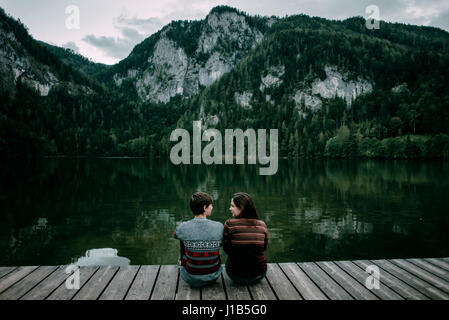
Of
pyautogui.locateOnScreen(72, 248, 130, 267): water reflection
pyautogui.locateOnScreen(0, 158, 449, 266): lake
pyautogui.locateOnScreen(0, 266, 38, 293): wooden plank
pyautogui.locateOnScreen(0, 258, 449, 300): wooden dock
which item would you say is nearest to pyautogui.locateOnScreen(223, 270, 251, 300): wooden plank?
pyautogui.locateOnScreen(0, 258, 449, 300): wooden dock

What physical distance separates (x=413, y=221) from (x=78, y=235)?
2189cm

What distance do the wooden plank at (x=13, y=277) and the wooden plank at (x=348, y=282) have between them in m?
6.73

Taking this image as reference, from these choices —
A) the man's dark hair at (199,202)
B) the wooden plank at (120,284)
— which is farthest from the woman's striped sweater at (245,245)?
the wooden plank at (120,284)

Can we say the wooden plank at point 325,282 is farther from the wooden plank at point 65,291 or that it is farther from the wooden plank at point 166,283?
the wooden plank at point 65,291

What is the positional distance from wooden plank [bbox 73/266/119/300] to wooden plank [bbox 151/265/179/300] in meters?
1.05

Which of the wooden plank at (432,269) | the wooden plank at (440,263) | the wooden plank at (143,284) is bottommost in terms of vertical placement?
the wooden plank at (440,263)

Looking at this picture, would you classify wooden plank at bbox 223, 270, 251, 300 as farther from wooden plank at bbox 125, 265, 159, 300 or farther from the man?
wooden plank at bbox 125, 265, 159, 300

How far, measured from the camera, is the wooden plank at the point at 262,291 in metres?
5.60

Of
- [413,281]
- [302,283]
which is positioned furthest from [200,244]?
[413,281]

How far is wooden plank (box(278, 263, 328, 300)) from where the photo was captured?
5.67 metres
